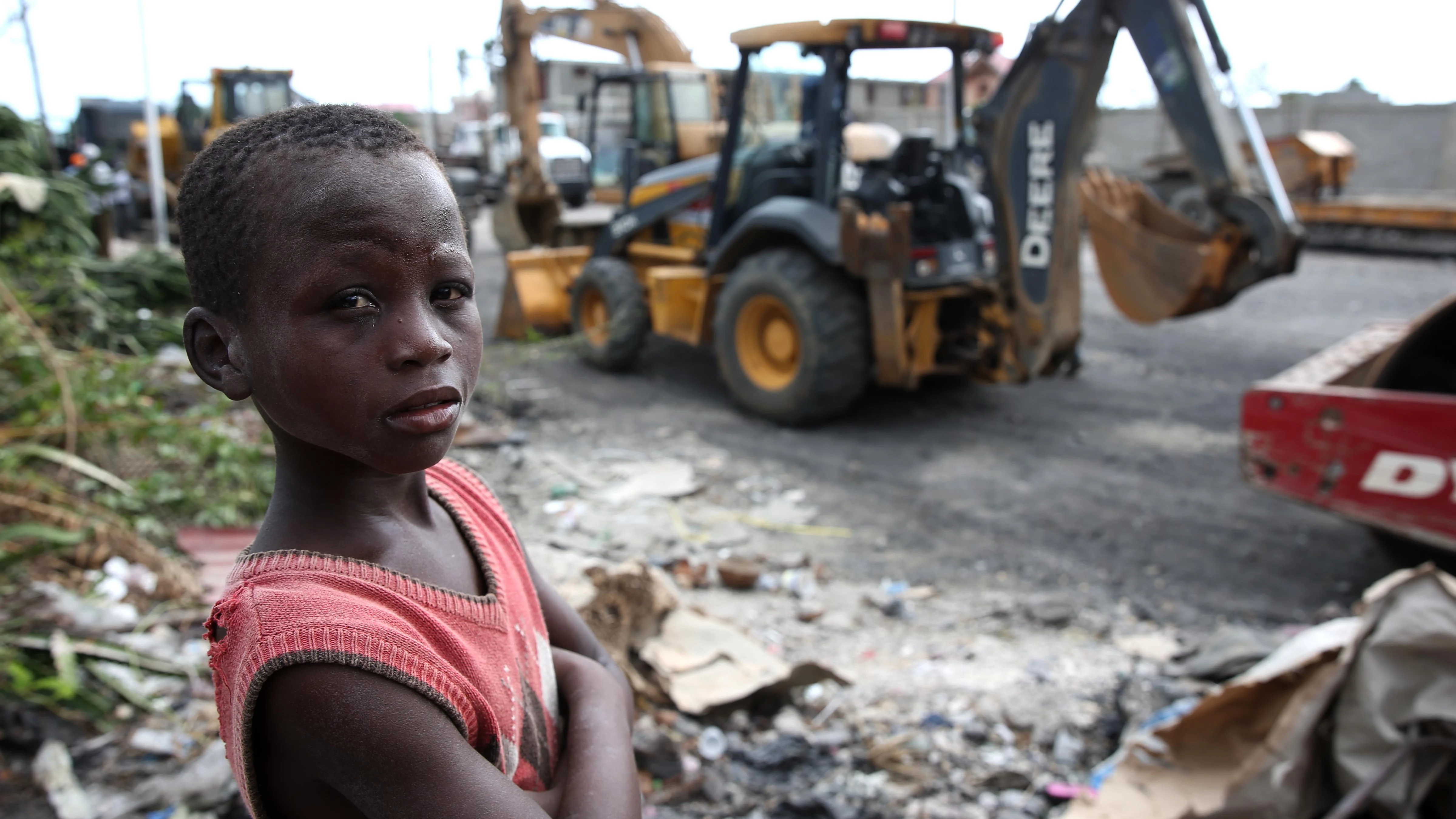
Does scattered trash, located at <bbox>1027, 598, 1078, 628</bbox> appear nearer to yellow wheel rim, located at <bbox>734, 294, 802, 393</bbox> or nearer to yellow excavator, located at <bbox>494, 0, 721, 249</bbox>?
yellow wheel rim, located at <bbox>734, 294, 802, 393</bbox>

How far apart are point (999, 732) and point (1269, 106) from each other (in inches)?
779

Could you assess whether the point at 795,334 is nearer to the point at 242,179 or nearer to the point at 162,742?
the point at 162,742

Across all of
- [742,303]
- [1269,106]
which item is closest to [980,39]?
[742,303]

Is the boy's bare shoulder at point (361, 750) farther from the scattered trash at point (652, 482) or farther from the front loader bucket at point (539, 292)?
the front loader bucket at point (539, 292)

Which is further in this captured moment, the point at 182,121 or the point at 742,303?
the point at 182,121

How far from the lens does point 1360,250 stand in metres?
13.2

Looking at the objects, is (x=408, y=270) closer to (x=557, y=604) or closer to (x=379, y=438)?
(x=379, y=438)

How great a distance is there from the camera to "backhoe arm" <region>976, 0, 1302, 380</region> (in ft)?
16.0

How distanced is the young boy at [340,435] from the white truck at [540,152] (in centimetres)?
1156

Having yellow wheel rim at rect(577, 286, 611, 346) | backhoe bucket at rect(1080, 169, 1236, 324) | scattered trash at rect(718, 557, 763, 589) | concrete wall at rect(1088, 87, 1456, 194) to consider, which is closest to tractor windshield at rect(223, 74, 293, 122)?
yellow wheel rim at rect(577, 286, 611, 346)

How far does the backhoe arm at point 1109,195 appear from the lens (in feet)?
16.0

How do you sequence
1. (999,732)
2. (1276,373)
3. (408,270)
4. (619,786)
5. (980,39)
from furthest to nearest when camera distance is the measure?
(1276,373) → (980,39) → (999,732) → (619,786) → (408,270)

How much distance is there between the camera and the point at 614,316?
7.80 m

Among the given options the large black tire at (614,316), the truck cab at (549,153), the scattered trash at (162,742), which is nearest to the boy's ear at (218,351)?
the scattered trash at (162,742)
